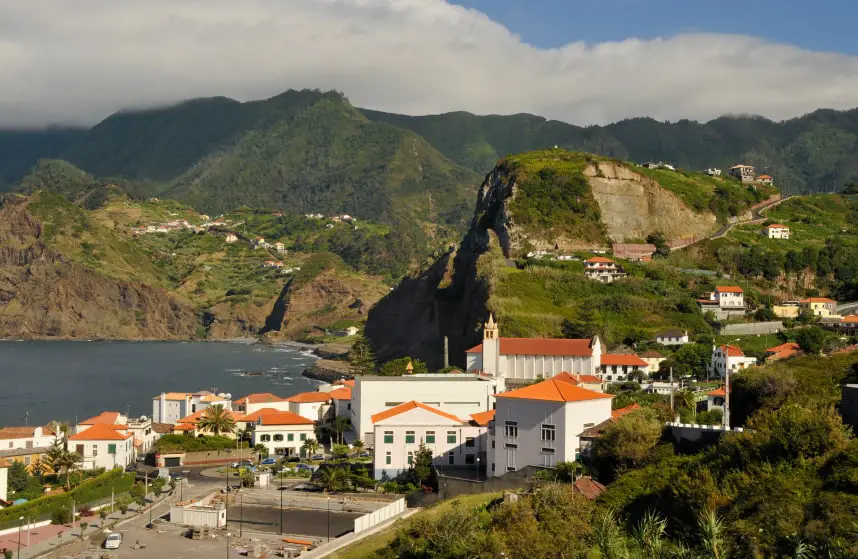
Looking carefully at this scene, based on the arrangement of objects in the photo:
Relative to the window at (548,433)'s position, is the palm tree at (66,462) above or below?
below

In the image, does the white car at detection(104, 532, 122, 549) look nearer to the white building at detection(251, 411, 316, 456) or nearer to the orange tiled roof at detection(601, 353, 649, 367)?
the white building at detection(251, 411, 316, 456)

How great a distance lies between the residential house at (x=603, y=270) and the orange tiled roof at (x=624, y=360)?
22.6 m

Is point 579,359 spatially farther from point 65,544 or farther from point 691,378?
point 65,544

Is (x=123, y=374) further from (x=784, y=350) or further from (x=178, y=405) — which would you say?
(x=784, y=350)

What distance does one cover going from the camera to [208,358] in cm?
15988

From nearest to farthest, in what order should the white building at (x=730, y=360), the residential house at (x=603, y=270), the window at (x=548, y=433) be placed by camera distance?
the window at (x=548, y=433) → the white building at (x=730, y=360) → the residential house at (x=603, y=270)

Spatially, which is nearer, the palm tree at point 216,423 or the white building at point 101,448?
the white building at point 101,448

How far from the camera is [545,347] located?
70.7 meters

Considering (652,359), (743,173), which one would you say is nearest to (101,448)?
(652,359)

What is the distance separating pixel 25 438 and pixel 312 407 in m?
16.3

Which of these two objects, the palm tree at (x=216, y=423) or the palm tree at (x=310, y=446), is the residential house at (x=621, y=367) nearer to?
the palm tree at (x=310, y=446)

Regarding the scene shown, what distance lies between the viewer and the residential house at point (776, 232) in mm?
108375

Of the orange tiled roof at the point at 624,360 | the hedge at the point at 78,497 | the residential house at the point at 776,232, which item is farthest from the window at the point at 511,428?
the residential house at the point at 776,232

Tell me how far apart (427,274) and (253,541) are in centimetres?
9396
